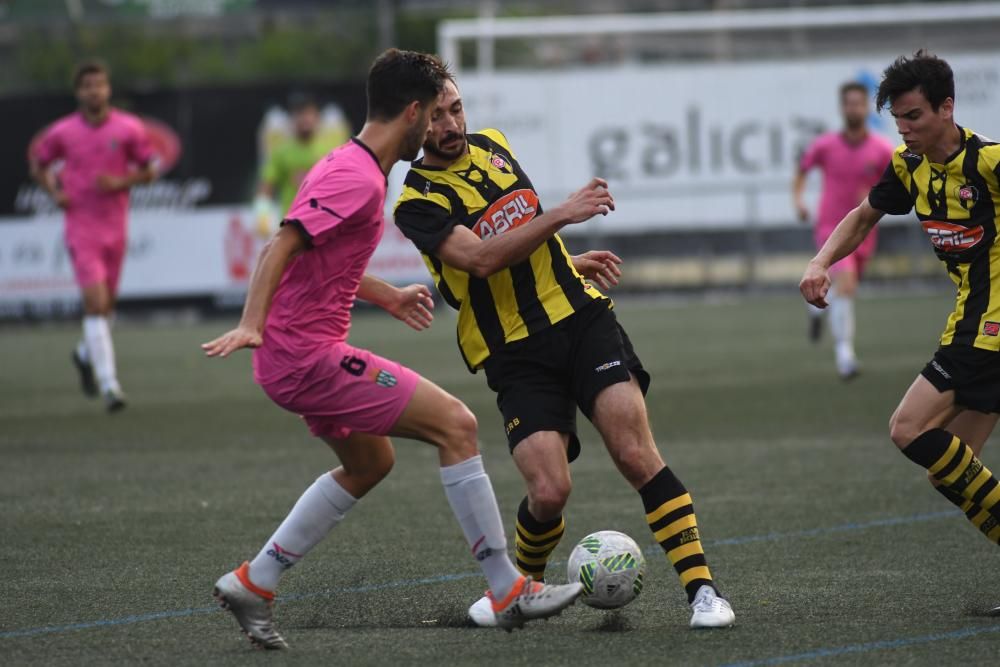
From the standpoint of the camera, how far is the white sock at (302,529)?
5457 mm

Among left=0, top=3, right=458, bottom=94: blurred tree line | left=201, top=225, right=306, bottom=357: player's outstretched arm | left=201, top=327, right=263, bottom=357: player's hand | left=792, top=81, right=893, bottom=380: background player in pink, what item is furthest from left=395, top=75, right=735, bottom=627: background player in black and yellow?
left=0, top=3, right=458, bottom=94: blurred tree line

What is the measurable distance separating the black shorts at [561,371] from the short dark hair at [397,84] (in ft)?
3.12

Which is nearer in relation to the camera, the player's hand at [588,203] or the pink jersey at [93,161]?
the player's hand at [588,203]

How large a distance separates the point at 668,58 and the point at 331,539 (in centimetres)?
2498

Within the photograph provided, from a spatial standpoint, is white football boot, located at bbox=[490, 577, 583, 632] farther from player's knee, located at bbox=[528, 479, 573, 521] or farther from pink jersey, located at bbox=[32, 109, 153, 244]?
pink jersey, located at bbox=[32, 109, 153, 244]

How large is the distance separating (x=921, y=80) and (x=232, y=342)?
2.57 meters

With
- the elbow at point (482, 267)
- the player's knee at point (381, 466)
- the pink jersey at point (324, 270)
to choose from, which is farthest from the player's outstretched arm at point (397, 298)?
the player's knee at point (381, 466)

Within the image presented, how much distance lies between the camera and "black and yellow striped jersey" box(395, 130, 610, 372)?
5.84 meters

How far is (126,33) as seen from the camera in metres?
33.8

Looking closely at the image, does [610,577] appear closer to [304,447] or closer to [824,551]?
[824,551]

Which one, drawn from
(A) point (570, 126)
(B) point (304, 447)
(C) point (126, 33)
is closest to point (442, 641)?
(B) point (304, 447)

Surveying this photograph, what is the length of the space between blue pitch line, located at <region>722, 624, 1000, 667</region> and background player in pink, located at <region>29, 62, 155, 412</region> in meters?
8.97

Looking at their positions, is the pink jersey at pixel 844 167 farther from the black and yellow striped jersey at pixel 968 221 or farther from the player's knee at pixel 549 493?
the player's knee at pixel 549 493

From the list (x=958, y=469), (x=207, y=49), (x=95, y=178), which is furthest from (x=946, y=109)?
(x=207, y=49)
